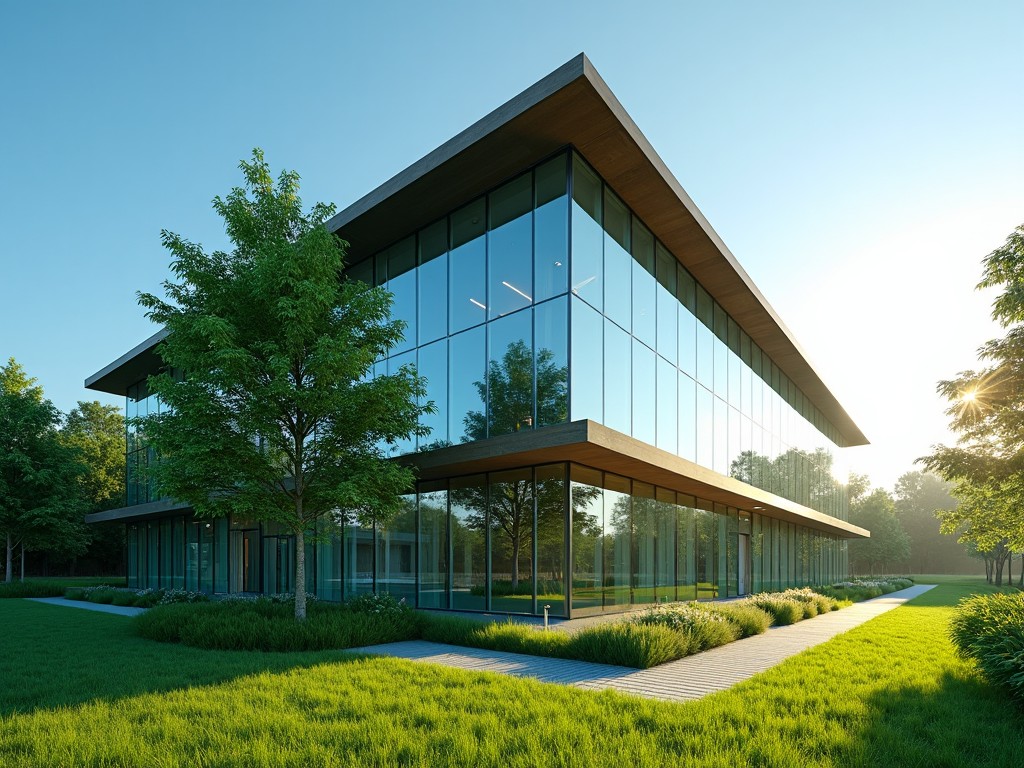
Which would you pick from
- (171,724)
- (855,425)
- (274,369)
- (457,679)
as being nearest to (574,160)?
(274,369)

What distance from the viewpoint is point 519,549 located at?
1906cm

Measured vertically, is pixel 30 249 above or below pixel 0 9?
below

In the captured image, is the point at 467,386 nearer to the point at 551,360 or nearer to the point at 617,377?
the point at 551,360

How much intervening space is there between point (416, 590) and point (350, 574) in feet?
11.2

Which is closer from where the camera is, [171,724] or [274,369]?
[171,724]

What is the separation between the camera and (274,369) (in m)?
→ 15.8

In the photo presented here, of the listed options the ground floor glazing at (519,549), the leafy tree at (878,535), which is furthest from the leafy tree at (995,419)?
the leafy tree at (878,535)

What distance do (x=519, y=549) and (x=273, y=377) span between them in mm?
7869

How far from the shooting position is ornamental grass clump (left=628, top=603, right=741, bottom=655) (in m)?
13.9

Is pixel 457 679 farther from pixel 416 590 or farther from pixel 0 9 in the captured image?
pixel 0 9

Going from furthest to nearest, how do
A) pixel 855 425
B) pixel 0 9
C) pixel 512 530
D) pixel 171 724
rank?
pixel 855 425, pixel 512 530, pixel 0 9, pixel 171 724

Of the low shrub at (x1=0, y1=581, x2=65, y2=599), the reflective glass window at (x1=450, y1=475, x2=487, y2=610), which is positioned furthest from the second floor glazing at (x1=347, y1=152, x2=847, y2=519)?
the low shrub at (x1=0, y1=581, x2=65, y2=599)

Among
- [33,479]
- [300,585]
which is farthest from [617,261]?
[33,479]

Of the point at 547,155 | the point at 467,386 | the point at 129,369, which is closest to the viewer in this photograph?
the point at 547,155
